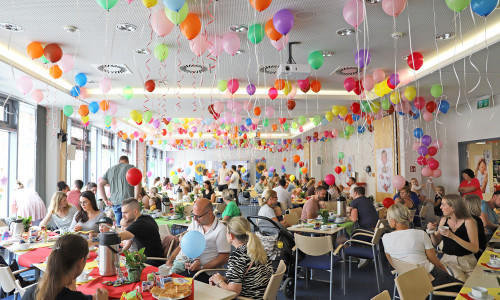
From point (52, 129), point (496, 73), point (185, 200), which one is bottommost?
point (185, 200)

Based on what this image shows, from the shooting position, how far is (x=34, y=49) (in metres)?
4.71

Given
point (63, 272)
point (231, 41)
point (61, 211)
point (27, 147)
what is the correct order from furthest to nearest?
point (27, 147) < point (61, 211) < point (231, 41) < point (63, 272)

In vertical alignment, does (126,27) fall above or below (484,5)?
above

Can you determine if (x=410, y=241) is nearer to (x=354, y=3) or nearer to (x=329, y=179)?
(x=354, y=3)

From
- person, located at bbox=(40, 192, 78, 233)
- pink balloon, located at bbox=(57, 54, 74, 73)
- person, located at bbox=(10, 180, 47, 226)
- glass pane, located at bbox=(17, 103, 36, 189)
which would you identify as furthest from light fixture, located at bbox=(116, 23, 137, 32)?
glass pane, located at bbox=(17, 103, 36, 189)

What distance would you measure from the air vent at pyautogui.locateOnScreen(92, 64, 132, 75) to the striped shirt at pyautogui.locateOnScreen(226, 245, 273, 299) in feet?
15.3

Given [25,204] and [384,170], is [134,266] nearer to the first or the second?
[25,204]

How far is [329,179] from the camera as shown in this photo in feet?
29.3

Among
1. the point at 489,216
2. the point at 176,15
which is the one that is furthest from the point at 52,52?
the point at 489,216

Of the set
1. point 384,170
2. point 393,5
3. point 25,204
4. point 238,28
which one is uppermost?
point 238,28

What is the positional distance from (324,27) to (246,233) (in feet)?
9.91

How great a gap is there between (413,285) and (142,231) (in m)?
2.56

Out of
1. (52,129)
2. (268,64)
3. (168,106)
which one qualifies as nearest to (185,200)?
(168,106)

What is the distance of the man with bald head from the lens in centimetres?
354
